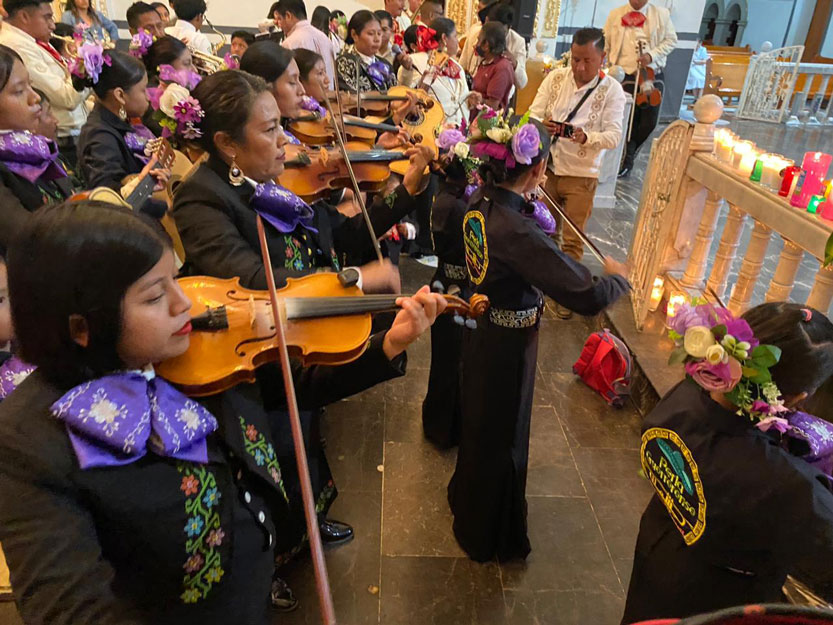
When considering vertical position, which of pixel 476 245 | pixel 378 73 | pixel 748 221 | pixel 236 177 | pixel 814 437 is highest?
pixel 378 73

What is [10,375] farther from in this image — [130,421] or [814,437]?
[814,437]

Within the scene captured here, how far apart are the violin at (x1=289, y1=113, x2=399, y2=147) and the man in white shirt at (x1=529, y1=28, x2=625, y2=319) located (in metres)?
1.15

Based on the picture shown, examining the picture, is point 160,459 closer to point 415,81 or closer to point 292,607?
point 292,607

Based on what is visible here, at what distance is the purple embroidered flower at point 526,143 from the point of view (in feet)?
5.61

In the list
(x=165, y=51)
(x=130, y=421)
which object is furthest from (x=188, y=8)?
(x=130, y=421)

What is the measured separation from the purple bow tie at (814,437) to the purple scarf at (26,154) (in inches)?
96.6

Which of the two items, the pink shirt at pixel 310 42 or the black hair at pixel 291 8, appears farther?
the black hair at pixel 291 8

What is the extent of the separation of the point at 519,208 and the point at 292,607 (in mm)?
1573

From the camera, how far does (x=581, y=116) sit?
369cm

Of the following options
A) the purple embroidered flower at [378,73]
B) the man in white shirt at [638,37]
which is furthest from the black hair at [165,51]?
the man in white shirt at [638,37]

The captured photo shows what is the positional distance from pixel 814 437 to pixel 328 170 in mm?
2051

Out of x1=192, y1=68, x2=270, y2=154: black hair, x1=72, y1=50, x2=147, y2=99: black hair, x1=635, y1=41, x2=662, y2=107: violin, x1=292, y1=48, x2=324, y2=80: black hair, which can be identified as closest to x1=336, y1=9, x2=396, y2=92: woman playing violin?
x1=292, y1=48, x2=324, y2=80: black hair

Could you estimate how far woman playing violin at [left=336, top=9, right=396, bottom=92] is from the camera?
4.07 meters

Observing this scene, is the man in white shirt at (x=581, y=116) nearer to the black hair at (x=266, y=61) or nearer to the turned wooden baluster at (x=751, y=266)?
the turned wooden baluster at (x=751, y=266)
